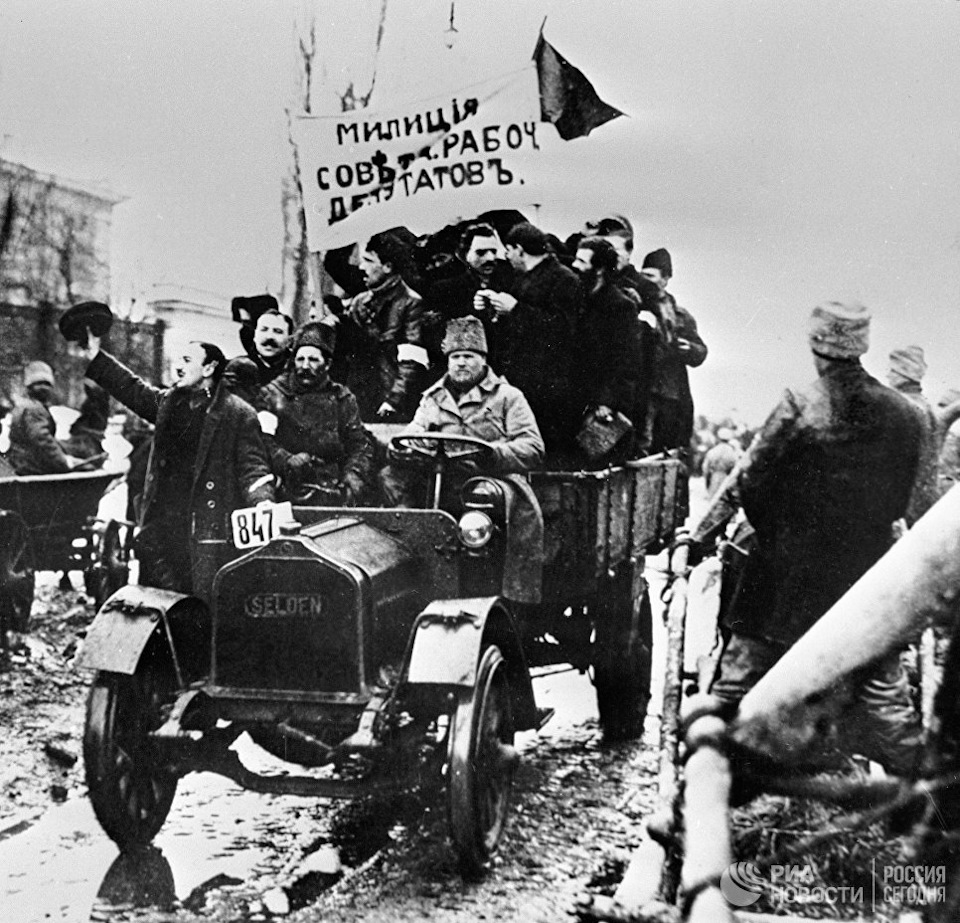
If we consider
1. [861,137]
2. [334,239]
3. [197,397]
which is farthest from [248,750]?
[861,137]

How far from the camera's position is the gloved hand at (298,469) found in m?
3.10

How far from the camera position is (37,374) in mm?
3309

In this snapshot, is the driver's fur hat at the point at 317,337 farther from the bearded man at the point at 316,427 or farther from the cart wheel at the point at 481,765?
the cart wheel at the point at 481,765

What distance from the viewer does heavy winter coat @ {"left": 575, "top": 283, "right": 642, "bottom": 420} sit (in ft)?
9.45

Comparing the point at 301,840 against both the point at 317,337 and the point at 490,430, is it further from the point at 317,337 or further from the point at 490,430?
the point at 317,337

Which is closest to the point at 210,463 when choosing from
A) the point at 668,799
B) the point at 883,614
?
the point at 668,799

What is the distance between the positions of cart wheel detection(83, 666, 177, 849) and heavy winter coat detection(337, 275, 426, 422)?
1.07 metres

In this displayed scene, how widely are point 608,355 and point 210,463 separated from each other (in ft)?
4.36

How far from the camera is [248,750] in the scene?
3025 mm

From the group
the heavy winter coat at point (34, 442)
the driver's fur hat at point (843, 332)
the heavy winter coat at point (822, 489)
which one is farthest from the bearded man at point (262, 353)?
the driver's fur hat at point (843, 332)

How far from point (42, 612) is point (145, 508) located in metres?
0.54

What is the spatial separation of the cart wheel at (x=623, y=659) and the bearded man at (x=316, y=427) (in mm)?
878

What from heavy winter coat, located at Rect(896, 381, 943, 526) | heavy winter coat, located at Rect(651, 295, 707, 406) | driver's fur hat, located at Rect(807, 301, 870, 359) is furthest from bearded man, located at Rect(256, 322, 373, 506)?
heavy winter coat, located at Rect(896, 381, 943, 526)

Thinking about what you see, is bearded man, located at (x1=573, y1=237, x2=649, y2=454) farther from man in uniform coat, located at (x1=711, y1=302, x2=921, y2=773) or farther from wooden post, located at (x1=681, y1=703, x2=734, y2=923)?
wooden post, located at (x1=681, y1=703, x2=734, y2=923)
